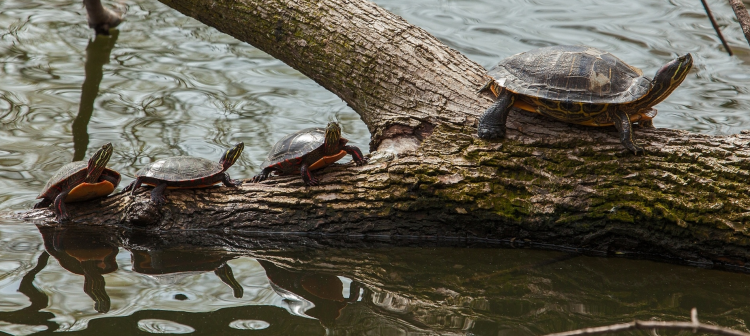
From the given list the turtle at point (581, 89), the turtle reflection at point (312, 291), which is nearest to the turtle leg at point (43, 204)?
the turtle reflection at point (312, 291)

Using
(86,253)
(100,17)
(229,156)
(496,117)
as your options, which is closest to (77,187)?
(86,253)

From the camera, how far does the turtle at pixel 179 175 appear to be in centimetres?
414

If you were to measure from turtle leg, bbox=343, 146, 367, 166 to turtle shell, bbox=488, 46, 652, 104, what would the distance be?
3.25ft

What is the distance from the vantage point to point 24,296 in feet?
11.3

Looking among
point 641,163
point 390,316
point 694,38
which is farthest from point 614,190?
point 694,38

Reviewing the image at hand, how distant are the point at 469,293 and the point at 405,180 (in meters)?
0.81

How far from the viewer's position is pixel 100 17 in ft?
24.5

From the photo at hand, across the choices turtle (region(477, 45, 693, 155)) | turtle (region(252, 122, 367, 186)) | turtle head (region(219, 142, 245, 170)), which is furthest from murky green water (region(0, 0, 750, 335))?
turtle (region(477, 45, 693, 155))

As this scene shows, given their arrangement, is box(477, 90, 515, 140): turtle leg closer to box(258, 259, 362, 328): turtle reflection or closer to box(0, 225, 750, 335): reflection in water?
box(0, 225, 750, 335): reflection in water

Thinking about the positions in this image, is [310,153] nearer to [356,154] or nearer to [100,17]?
[356,154]

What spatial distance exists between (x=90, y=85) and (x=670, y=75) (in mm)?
5680

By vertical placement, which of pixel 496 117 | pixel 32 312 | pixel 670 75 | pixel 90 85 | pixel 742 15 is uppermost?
pixel 742 15

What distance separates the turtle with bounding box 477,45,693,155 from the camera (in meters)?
3.81

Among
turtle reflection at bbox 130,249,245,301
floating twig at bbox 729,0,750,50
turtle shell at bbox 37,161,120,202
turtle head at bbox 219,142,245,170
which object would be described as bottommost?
turtle reflection at bbox 130,249,245,301
